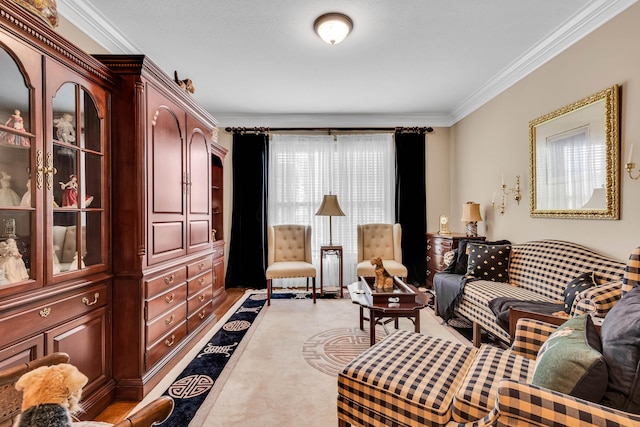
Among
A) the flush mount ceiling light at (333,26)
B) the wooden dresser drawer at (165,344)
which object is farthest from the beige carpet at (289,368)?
the flush mount ceiling light at (333,26)

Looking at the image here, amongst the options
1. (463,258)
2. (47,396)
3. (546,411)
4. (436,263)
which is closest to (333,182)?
(436,263)

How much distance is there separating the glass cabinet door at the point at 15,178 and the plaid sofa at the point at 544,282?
3.09m

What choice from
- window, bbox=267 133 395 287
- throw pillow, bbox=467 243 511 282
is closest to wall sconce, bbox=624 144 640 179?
throw pillow, bbox=467 243 511 282

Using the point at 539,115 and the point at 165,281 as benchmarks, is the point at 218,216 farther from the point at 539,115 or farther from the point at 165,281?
the point at 539,115

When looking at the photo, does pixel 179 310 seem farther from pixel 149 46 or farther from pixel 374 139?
pixel 374 139

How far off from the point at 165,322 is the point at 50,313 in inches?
34.5

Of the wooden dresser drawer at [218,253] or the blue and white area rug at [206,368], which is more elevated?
the wooden dresser drawer at [218,253]

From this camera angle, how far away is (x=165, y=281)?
2.38 metres

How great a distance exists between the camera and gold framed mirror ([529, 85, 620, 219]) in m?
2.37

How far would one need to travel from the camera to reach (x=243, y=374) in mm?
2322

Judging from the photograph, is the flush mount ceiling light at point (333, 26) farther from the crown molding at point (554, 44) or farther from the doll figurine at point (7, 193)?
the doll figurine at point (7, 193)

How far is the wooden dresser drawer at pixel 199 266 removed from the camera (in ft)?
9.32

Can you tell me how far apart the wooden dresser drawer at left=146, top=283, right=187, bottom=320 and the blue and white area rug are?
0.50 metres

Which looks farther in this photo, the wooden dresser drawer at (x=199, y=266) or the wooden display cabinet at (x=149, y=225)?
the wooden dresser drawer at (x=199, y=266)
